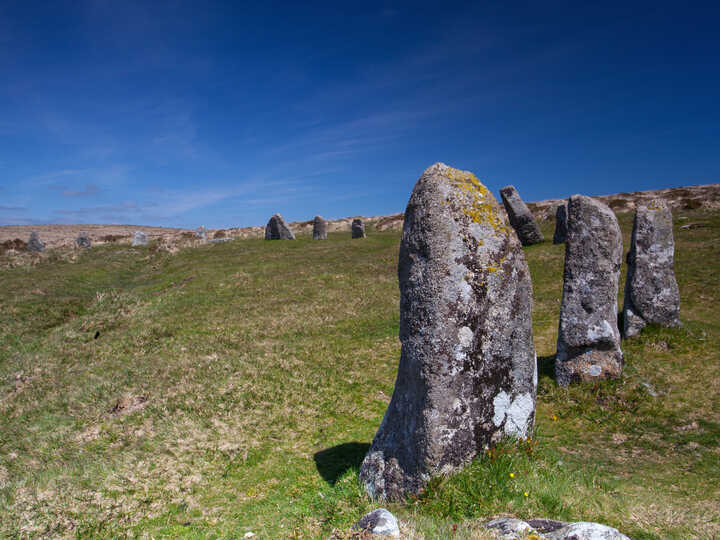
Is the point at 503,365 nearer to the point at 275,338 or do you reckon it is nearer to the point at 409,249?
the point at 409,249

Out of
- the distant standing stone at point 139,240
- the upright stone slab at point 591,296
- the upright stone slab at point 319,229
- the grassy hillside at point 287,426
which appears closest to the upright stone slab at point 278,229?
the upright stone slab at point 319,229

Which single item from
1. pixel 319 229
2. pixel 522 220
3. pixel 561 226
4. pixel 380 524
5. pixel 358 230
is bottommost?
pixel 380 524

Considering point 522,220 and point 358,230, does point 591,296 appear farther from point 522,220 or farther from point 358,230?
point 358,230

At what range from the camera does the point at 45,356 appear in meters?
16.7

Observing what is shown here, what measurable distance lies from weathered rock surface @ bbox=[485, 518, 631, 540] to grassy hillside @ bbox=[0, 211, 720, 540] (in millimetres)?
310

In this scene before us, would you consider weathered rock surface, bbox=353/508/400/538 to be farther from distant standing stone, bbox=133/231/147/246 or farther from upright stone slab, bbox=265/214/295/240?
distant standing stone, bbox=133/231/147/246

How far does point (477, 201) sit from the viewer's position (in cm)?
614

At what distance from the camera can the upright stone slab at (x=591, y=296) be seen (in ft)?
34.5

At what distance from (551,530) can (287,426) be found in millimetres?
7276

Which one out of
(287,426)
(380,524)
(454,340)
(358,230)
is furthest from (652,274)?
(358,230)

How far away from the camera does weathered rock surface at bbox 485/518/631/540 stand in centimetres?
401

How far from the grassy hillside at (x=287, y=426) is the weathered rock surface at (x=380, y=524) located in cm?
35

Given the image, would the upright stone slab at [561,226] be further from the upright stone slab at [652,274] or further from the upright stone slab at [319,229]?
the upright stone slab at [319,229]

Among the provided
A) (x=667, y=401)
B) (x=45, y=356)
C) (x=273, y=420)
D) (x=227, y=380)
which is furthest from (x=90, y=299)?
(x=667, y=401)
